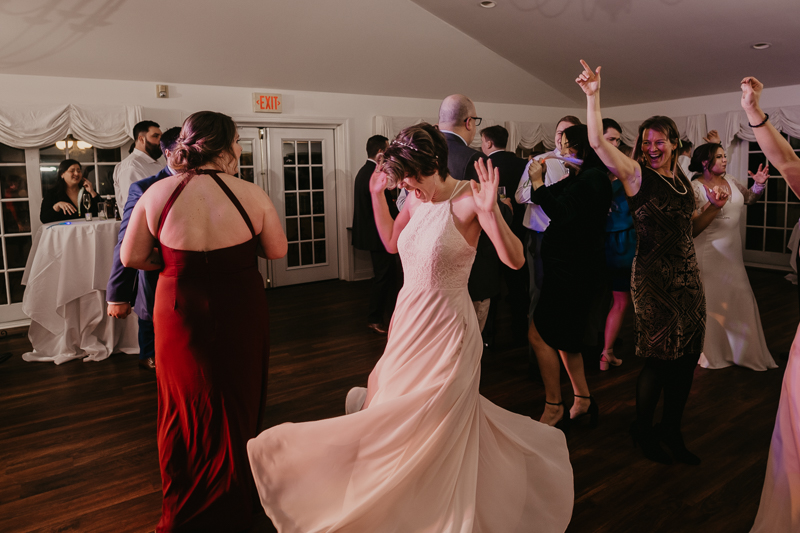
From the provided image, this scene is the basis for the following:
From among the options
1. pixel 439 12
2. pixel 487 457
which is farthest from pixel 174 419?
pixel 439 12

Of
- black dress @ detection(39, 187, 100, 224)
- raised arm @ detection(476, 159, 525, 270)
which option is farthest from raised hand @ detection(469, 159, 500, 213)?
black dress @ detection(39, 187, 100, 224)

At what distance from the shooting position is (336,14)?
607 cm

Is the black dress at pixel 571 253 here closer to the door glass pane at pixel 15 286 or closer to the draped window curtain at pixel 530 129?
the draped window curtain at pixel 530 129

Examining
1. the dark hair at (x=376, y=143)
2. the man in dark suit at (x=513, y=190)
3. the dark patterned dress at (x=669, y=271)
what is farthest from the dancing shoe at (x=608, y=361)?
the dark hair at (x=376, y=143)

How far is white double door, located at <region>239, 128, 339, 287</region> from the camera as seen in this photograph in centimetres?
696

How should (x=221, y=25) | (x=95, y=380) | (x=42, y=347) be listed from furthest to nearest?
(x=221, y=25)
(x=42, y=347)
(x=95, y=380)

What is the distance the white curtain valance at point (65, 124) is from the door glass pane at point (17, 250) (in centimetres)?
94

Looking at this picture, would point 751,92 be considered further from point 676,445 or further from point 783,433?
point 676,445

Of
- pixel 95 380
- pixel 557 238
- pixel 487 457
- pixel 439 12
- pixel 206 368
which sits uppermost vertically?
pixel 439 12

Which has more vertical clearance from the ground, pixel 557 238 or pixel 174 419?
pixel 557 238

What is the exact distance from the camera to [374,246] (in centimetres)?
551

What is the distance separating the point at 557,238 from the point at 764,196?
22.6 ft

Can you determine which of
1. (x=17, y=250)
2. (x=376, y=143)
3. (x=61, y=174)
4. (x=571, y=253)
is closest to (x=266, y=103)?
(x=376, y=143)

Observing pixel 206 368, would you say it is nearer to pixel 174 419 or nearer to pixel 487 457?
pixel 174 419
